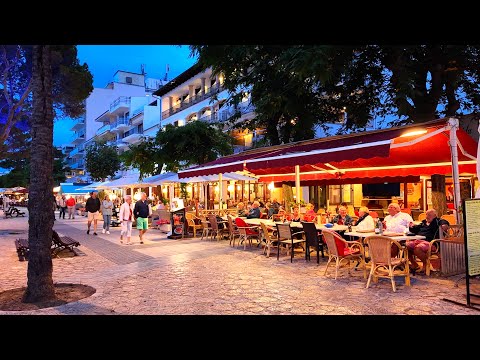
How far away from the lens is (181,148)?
22.8 metres

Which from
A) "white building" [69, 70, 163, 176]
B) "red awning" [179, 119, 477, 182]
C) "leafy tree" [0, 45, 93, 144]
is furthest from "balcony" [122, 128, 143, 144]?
"red awning" [179, 119, 477, 182]

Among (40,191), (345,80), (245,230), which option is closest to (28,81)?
(245,230)

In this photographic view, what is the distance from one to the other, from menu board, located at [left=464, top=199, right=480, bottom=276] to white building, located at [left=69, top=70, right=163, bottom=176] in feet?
134

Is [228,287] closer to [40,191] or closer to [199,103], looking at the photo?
→ [40,191]

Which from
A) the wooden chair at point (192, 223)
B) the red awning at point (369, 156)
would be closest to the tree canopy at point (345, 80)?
the red awning at point (369, 156)

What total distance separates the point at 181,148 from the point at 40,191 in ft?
52.6

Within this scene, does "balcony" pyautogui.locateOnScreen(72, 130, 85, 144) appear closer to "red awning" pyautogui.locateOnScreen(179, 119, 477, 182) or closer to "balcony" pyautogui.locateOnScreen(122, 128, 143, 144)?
"balcony" pyautogui.locateOnScreen(122, 128, 143, 144)

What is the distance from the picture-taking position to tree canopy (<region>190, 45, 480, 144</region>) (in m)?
12.9

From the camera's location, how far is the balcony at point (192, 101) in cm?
3542

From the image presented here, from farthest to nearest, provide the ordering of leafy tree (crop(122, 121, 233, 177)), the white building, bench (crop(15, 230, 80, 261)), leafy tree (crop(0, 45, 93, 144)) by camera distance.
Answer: the white building
leafy tree (crop(122, 121, 233, 177))
leafy tree (crop(0, 45, 93, 144))
bench (crop(15, 230, 80, 261))

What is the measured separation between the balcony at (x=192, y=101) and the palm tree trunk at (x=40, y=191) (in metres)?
26.4

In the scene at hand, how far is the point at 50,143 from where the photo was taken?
7.08m
